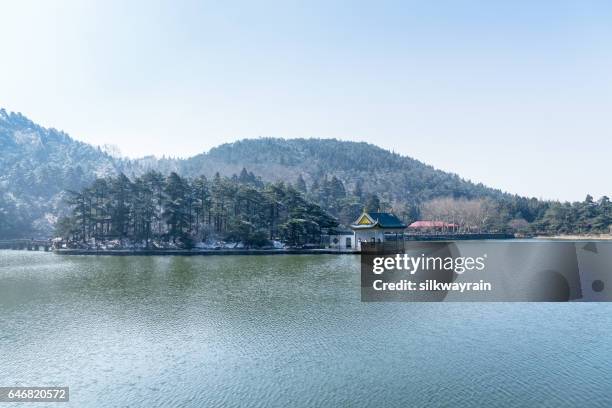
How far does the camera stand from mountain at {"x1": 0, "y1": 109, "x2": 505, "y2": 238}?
93.5 metres

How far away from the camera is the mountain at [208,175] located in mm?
93500

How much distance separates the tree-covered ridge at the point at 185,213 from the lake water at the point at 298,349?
2871cm

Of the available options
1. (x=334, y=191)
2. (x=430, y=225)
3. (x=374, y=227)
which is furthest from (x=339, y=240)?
(x=430, y=225)

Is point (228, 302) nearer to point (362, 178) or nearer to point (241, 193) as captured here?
point (241, 193)

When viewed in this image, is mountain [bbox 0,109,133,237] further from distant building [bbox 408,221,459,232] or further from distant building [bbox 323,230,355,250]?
distant building [bbox 408,221,459,232]

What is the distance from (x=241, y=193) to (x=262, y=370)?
4705cm

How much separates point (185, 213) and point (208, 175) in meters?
119

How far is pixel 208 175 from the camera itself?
171 metres

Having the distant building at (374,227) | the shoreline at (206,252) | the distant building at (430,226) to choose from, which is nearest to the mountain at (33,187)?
the shoreline at (206,252)

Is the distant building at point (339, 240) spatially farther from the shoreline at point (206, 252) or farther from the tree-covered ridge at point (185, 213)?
the shoreline at point (206, 252)

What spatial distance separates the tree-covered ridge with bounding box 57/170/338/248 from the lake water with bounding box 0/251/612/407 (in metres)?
28.7

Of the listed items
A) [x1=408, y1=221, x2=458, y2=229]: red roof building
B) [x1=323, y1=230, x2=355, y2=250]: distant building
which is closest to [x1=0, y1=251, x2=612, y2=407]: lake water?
[x1=323, y1=230, x2=355, y2=250]: distant building

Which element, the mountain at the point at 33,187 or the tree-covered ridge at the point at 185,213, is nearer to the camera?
the tree-covered ridge at the point at 185,213

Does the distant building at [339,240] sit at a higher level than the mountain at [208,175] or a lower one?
lower
